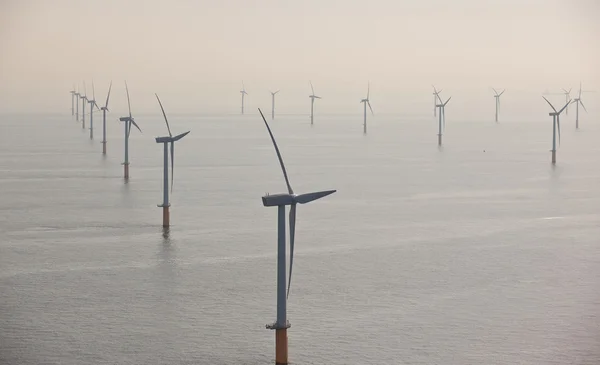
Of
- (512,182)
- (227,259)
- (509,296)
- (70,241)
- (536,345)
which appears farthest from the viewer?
(512,182)

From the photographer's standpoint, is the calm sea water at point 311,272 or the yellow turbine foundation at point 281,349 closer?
the yellow turbine foundation at point 281,349

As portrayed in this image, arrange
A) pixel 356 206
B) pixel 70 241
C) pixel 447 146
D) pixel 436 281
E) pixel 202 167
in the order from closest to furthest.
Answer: pixel 436 281, pixel 70 241, pixel 356 206, pixel 202 167, pixel 447 146

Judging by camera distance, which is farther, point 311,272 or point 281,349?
point 311,272


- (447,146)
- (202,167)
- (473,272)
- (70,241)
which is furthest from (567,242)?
(447,146)

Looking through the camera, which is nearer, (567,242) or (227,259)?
(227,259)

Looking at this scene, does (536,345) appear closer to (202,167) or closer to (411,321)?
(411,321)

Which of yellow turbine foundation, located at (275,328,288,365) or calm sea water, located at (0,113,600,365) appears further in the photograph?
calm sea water, located at (0,113,600,365)

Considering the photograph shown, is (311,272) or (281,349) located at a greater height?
(311,272)

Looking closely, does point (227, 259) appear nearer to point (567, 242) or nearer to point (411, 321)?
point (411, 321)
